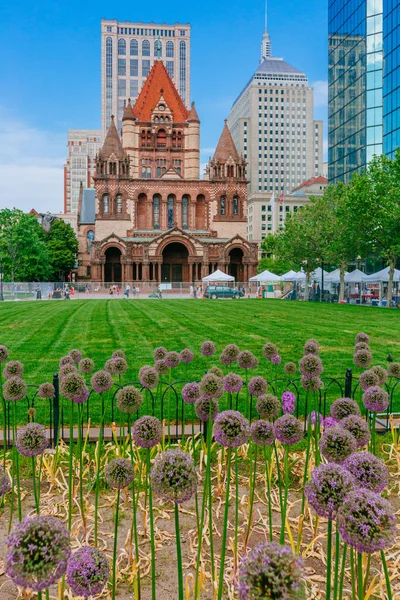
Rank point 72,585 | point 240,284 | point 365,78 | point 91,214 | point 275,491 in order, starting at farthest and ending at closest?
point 91,214 → point 240,284 → point 365,78 → point 275,491 → point 72,585

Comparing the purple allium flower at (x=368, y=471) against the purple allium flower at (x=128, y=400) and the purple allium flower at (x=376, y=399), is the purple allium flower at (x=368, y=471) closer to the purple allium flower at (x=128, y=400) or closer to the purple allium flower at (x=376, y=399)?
the purple allium flower at (x=376, y=399)

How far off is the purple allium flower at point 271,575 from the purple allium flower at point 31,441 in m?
2.14

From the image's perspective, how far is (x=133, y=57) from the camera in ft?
469

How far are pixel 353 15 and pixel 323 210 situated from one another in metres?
30.0

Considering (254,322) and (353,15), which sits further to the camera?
(353,15)

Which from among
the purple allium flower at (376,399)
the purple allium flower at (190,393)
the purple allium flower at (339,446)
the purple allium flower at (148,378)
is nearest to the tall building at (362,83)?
the purple allium flower at (148,378)

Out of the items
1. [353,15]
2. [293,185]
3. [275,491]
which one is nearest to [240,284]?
[353,15]

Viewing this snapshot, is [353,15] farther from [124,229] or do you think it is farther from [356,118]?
[124,229]

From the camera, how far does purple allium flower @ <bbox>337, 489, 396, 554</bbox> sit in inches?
71.7

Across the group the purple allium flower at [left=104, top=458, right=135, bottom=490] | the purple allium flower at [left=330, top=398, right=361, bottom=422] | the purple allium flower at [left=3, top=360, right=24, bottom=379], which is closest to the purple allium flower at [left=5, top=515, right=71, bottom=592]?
the purple allium flower at [left=104, top=458, right=135, bottom=490]

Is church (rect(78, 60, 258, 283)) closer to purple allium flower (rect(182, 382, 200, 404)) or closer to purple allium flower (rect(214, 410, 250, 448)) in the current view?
purple allium flower (rect(182, 382, 200, 404))

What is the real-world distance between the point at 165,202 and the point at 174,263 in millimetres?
9736

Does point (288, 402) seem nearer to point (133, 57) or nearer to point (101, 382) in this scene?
point (101, 382)

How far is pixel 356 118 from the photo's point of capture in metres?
57.5
